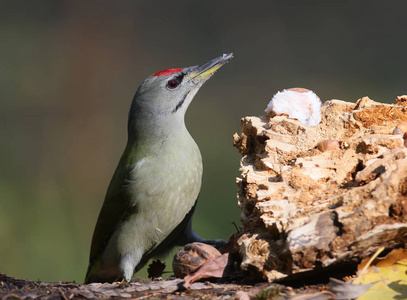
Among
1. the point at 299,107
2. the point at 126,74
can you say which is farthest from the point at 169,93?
the point at 126,74

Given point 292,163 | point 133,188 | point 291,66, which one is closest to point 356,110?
point 292,163

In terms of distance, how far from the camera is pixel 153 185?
3857 mm

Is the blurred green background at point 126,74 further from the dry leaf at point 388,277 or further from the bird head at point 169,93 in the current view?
the dry leaf at point 388,277

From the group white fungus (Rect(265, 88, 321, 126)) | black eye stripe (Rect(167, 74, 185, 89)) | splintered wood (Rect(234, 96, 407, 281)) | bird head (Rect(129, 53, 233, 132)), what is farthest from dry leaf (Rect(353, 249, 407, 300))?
black eye stripe (Rect(167, 74, 185, 89))

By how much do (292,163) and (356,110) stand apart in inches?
18.1

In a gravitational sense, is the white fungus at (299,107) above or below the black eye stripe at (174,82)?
below

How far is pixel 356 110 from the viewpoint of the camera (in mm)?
3191

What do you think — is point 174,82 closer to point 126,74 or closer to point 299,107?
point 299,107

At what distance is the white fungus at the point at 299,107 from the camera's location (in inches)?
130

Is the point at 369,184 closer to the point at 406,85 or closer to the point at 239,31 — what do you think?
the point at 406,85

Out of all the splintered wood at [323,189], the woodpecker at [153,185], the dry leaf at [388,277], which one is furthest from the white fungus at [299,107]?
the dry leaf at [388,277]

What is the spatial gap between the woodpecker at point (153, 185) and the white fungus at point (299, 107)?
2.76ft

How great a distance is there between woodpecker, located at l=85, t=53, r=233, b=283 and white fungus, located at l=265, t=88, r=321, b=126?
2.76ft

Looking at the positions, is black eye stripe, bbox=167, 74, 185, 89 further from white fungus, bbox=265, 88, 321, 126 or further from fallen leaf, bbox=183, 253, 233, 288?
fallen leaf, bbox=183, 253, 233, 288
